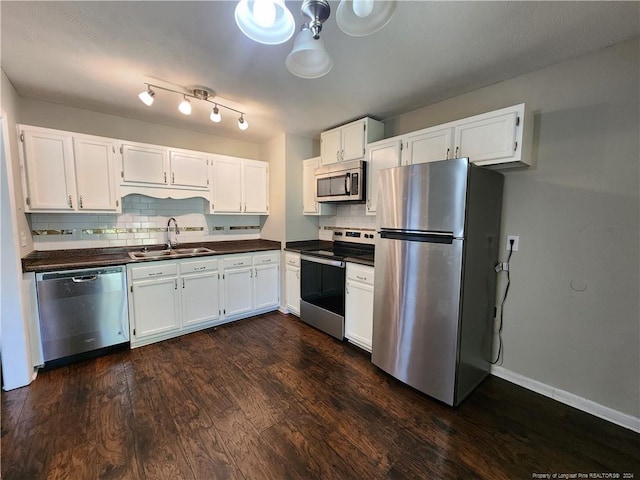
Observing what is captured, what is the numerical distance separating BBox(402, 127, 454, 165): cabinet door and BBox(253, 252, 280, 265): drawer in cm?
208

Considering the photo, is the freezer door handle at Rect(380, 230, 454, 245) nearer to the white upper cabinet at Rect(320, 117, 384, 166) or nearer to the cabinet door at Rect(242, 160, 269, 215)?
the white upper cabinet at Rect(320, 117, 384, 166)

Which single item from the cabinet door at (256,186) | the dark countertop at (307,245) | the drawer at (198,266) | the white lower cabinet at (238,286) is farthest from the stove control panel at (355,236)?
the drawer at (198,266)

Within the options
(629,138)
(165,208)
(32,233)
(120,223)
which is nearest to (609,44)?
(629,138)

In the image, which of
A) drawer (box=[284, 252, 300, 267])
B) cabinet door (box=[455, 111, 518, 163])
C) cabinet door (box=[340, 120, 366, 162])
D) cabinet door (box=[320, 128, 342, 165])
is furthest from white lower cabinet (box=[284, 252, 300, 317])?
cabinet door (box=[455, 111, 518, 163])

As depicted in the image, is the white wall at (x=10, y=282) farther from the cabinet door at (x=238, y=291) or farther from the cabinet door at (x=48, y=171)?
the cabinet door at (x=238, y=291)

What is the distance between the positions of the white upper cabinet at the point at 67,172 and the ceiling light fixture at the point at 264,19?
251 centimetres

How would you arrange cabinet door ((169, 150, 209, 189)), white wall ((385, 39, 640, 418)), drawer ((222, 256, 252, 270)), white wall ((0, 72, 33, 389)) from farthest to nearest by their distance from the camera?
1. drawer ((222, 256, 252, 270))
2. cabinet door ((169, 150, 209, 189))
3. white wall ((0, 72, 33, 389))
4. white wall ((385, 39, 640, 418))

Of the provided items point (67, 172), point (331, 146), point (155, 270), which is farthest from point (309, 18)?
point (67, 172)

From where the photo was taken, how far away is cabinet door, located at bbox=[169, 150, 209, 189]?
10.5 feet

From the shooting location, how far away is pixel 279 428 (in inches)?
69.3

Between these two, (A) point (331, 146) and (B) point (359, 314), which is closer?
(B) point (359, 314)

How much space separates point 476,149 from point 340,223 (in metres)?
1.97

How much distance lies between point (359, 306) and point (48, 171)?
3248mm

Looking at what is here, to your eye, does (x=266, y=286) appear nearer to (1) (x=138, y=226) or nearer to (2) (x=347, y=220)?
(2) (x=347, y=220)
